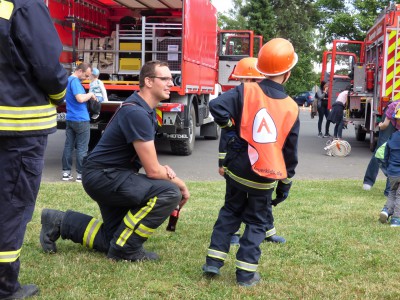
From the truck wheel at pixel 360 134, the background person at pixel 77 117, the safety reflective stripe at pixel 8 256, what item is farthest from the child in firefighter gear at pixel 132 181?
the truck wheel at pixel 360 134

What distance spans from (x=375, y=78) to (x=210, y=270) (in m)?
10.7

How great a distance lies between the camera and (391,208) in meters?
6.14

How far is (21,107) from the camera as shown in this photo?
341cm

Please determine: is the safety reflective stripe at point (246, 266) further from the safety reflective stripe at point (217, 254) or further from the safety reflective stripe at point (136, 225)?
the safety reflective stripe at point (136, 225)

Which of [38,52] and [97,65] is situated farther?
[97,65]

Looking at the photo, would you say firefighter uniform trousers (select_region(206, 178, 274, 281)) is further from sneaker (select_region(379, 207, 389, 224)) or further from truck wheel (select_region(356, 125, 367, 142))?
truck wheel (select_region(356, 125, 367, 142))

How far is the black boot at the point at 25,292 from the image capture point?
359cm

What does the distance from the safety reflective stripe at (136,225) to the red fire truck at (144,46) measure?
21.1ft

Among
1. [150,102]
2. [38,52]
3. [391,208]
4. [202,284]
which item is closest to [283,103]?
[150,102]

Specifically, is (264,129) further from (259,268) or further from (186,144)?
(186,144)

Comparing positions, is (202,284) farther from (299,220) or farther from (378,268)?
(299,220)

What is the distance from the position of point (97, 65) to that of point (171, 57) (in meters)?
1.58

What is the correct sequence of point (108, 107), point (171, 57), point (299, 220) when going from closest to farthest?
point (299, 220) < point (108, 107) < point (171, 57)

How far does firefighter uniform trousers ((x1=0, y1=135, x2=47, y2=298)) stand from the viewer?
341cm
